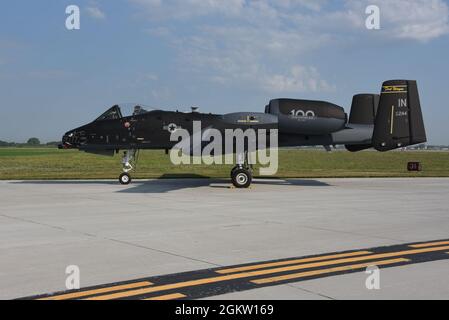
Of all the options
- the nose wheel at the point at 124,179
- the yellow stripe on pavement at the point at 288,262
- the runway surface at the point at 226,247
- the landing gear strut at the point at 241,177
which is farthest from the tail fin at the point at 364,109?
the yellow stripe on pavement at the point at 288,262

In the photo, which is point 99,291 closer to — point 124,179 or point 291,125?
point 291,125

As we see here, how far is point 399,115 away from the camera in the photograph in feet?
63.2

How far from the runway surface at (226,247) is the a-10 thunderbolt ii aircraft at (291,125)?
18.0 feet

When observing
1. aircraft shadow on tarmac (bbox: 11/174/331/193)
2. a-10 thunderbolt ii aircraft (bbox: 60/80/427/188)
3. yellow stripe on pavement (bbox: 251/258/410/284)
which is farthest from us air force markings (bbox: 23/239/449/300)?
a-10 thunderbolt ii aircraft (bbox: 60/80/427/188)

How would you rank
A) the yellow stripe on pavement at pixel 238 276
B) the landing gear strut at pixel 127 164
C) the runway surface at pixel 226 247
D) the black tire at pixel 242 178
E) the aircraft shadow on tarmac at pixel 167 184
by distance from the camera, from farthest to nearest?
the landing gear strut at pixel 127 164 → the black tire at pixel 242 178 → the aircraft shadow on tarmac at pixel 167 184 → the runway surface at pixel 226 247 → the yellow stripe on pavement at pixel 238 276

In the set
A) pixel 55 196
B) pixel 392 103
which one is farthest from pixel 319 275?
pixel 392 103

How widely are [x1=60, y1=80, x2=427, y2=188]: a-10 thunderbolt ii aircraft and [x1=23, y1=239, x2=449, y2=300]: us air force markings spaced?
39.6ft

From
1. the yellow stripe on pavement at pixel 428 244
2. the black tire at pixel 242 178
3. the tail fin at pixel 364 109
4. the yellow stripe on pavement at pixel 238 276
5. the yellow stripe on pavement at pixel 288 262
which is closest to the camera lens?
the yellow stripe on pavement at pixel 238 276

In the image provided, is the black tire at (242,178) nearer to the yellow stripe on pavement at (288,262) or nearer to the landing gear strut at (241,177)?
the landing gear strut at (241,177)

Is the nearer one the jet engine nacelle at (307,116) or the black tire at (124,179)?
the jet engine nacelle at (307,116)

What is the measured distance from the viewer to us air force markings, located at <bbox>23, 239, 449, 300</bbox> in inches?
199

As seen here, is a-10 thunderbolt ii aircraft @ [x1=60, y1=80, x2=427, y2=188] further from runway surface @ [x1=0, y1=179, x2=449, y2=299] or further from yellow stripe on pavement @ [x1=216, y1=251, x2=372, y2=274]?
yellow stripe on pavement @ [x1=216, y1=251, x2=372, y2=274]

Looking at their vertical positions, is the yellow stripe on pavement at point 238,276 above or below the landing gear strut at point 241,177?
below

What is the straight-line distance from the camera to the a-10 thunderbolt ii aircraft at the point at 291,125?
19219mm
